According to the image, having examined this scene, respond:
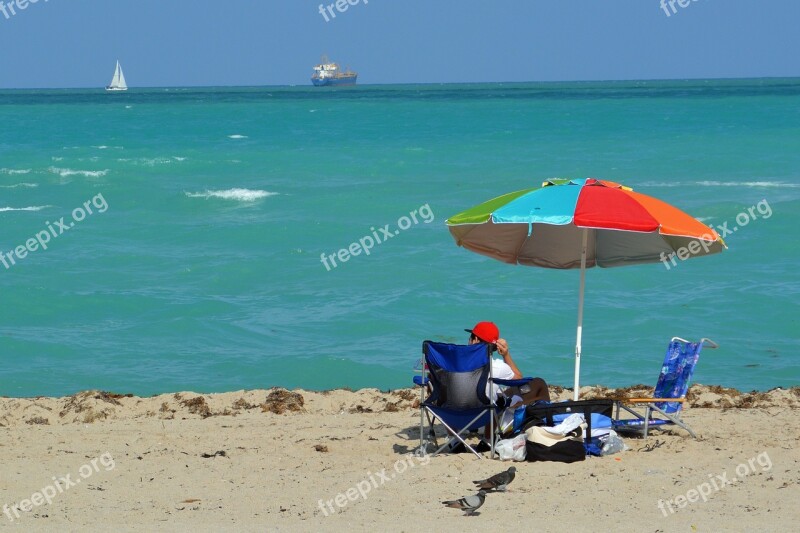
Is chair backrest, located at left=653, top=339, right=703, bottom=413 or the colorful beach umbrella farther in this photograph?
chair backrest, located at left=653, top=339, right=703, bottom=413

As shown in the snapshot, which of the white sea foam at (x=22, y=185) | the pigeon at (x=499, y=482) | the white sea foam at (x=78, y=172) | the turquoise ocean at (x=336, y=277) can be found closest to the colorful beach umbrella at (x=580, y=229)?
the pigeon at (x=499, y=482)

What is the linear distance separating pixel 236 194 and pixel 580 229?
703 inches

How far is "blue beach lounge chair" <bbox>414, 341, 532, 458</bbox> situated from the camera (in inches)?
251

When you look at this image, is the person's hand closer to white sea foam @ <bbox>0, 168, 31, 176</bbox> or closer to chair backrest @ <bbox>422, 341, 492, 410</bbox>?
chair backrest @ <bbox>422, 341, 492, 410</bbox>

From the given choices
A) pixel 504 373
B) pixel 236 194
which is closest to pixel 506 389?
pixel 504 373

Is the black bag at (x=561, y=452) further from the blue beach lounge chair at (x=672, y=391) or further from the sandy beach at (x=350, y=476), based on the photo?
the blue beach lounge chair at (x=672, y=391)

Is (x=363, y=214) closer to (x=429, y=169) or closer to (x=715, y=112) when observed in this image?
(x=429, y=169)

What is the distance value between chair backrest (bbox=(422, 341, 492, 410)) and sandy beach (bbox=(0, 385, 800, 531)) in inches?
14.8

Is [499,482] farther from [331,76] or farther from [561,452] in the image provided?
[331,76]

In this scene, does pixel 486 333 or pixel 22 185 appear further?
pixel 22 185

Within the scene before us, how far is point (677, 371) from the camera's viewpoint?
23.1ft

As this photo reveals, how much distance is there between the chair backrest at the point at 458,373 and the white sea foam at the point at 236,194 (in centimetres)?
1785

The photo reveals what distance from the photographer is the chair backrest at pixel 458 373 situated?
637 centimetres

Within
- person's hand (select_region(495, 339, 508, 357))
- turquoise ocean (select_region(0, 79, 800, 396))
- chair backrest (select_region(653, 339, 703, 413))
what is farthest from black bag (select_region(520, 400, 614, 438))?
turquoise ocean (select_region(0, 79, 800, 396))
